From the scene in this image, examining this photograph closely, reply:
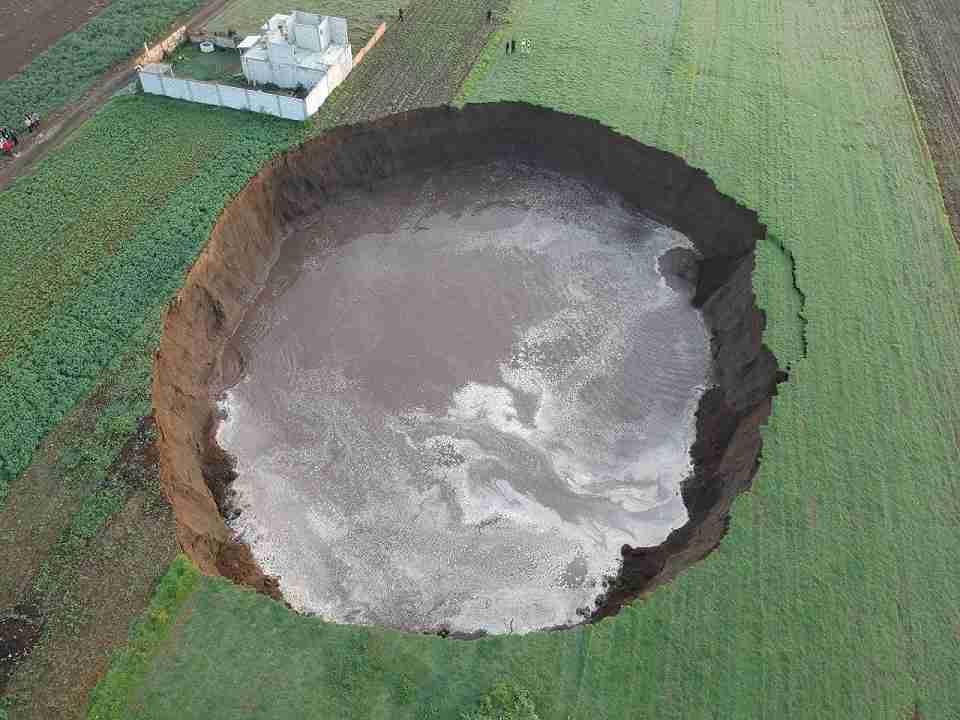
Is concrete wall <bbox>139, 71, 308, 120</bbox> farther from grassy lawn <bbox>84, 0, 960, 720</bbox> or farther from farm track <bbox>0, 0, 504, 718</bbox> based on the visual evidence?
grassy lawn <bbox>84, 0, 960, 720</bbox>

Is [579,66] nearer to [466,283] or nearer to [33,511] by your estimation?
[466,283]

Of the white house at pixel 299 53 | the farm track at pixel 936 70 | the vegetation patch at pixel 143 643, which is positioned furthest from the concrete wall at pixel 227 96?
the farm track at pixel 936 70

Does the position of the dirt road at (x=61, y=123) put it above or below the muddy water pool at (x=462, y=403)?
above

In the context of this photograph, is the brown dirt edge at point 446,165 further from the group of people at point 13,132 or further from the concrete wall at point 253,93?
the group of people at point 13,132

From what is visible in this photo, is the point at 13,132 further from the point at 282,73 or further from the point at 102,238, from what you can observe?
the point at 282,73

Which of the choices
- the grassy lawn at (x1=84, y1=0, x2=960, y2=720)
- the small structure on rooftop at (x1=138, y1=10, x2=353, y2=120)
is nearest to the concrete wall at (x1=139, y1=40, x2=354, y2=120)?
the small structure on rooftop at (x1=138, y1=10, x2=353, y2=120)
